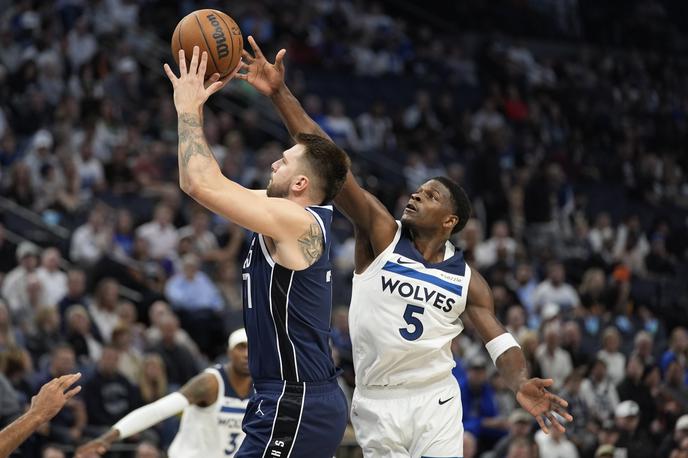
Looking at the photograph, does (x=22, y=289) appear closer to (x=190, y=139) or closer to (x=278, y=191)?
(x=278, y=191)

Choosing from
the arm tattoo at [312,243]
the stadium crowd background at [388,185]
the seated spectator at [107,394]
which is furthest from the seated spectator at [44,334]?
the arm tattoo at [312,243]

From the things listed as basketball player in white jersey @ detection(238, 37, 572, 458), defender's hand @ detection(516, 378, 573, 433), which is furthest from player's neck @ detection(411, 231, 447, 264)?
defender's hand @ detection(516, 378, 573, 433)

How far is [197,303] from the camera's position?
13.8 metres

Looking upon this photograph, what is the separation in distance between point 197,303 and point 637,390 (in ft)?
16.4

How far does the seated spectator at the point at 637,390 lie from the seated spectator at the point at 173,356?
15.5ft

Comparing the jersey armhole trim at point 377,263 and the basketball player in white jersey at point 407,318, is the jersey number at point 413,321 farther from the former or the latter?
the jersey armhole trim at point 377,263

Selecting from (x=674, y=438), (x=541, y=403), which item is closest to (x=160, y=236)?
(x=674, y=438)

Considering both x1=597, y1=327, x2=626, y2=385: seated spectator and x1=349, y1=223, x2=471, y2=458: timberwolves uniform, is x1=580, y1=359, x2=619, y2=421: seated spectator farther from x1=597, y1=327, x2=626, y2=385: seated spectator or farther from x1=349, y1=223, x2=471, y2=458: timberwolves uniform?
x1=349, y1=223, x2=471, y2=458: timberwolves uniform

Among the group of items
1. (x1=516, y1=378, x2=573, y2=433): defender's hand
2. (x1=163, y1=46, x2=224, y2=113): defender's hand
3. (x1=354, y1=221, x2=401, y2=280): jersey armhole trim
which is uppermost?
(x1=163, y1=46, x2=224, y2=113): defender's hand

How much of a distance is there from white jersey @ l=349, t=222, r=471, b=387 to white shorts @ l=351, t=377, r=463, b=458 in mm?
70

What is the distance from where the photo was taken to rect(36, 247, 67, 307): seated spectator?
42.1ft

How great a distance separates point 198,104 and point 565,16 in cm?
2346

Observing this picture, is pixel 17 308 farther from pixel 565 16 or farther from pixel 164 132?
pixel 565 16

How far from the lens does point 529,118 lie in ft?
76.5
